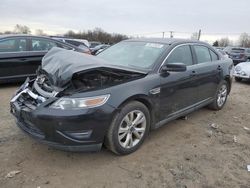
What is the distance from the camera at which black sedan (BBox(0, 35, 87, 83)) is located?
7.09m

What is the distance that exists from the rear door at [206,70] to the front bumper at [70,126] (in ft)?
7.70

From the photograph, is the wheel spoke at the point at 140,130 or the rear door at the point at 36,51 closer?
the wheel spoke at the point at 140,130

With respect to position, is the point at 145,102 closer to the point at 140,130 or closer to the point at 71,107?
the point at 140,130

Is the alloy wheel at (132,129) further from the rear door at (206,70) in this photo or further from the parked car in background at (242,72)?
the parked car in background at (242,72)

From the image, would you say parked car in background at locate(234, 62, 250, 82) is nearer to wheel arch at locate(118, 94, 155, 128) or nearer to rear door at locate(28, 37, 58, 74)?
rear door at locate(28, 37, 58, 74)

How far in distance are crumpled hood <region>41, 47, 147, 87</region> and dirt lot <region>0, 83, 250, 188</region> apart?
1.01 metres

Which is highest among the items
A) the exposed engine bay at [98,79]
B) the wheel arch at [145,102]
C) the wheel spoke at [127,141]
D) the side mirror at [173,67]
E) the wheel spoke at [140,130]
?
the side mirror at [173,67]

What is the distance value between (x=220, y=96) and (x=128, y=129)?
3131 mm

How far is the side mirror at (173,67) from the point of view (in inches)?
153

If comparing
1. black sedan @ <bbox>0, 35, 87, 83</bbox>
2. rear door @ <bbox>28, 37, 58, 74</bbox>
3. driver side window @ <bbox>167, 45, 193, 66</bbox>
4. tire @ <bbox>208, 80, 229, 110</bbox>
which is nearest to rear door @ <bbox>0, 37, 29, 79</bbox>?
black sedan @ <bbox>0, 35, 87, 83</bbox>

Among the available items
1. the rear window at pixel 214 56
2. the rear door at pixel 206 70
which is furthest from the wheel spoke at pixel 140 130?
the rear window at pixel 214 56

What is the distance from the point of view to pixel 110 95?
3268mm

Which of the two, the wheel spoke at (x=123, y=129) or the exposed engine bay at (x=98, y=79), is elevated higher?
the exposed engine bay at (x=98, y=79)

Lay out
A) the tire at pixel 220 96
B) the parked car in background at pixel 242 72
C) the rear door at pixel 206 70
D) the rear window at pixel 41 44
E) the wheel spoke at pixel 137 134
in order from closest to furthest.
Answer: the wheel spoke at pixel 137 134 < the rear door at pixel 206 70 < the tire at pixel 220 96 < the rear window at pixel 41 44 < the parked car in background at pixel 242 72
